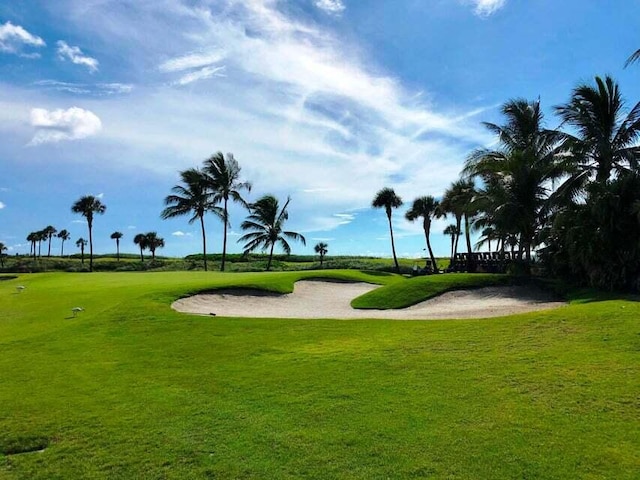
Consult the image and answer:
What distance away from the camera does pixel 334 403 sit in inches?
266

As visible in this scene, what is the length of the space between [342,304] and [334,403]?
16496mm

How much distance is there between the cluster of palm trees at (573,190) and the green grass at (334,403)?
31.0 feet

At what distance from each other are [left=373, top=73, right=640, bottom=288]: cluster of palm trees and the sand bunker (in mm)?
2901

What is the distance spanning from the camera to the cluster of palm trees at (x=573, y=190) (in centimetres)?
2042

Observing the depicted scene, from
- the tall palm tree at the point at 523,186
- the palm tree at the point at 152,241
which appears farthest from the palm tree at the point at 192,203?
the palm tree at the point at 152,241

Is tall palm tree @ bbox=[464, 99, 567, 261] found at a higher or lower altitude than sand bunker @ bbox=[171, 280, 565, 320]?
higher

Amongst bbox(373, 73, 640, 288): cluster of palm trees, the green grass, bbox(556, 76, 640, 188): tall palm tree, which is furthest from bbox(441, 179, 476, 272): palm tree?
the green grass

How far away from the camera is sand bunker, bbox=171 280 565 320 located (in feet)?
59.1

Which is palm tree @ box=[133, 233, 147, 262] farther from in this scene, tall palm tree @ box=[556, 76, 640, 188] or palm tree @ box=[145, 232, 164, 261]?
tall palm tree @ box=[556, 76, 640, 188]

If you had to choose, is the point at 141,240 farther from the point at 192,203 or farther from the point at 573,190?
the point at 573,190

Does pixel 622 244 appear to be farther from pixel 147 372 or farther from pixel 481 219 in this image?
pixel 147 372

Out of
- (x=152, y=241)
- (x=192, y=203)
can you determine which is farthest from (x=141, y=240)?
(x=192, y=203)

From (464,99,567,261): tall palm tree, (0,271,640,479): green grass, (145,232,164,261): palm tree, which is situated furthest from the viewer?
(145,232,164,261): palm tree

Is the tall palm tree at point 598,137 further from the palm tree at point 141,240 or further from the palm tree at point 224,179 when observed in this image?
the palm tree at point 141,240
